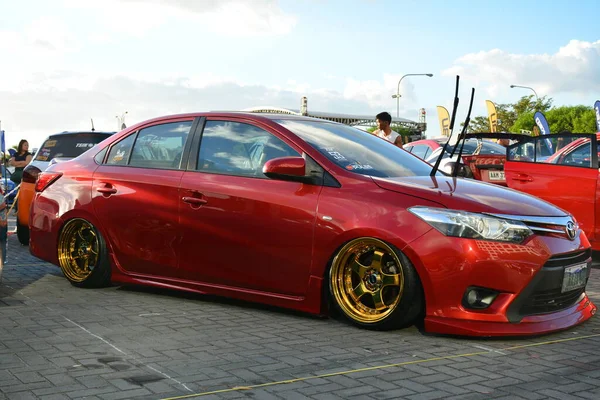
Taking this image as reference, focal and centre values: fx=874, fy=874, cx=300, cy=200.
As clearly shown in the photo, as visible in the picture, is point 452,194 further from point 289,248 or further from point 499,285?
point 289,248

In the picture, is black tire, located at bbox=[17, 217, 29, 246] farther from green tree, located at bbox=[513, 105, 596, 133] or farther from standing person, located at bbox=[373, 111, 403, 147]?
green tree, located at bbox=[513, 105, 596, 133]

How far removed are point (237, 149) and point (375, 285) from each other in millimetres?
1635

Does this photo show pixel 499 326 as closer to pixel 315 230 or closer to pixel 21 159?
pixel 315 230

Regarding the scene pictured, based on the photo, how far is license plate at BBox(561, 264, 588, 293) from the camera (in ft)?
19.5

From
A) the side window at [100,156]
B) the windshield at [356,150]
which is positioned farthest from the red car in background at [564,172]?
the side window at [100,156]

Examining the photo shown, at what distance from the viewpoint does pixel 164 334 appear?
579 centimetres

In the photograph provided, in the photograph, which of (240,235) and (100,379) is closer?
(100,379)

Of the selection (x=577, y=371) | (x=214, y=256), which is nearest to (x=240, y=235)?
(x=214, y=256)

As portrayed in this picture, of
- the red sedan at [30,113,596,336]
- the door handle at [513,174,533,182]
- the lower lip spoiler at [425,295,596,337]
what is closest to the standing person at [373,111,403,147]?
the door handle at [513,174,533,182]

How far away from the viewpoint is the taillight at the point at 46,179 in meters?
8.03

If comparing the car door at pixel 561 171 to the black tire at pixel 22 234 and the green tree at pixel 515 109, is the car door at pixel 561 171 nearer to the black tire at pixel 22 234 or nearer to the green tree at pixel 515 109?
the black tire at pixel 22 234

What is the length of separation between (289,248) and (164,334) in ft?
3.52

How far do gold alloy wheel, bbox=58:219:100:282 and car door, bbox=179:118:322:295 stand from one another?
4.09 ft

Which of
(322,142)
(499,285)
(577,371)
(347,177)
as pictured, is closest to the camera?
(577,371)
